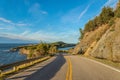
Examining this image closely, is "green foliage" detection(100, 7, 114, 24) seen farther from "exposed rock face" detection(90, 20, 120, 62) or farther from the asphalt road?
the asphalt road

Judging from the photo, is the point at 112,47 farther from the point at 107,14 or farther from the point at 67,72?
the point at 107,14

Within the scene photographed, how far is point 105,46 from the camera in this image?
99.9 ft

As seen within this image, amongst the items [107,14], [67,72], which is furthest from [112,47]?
[107,14]

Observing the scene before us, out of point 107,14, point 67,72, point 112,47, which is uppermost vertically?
point 107,14

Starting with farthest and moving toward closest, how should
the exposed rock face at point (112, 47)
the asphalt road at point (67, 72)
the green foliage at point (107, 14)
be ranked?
the green foliage at point (107, 14) < the exposed rock face at point (112, 47) < the asphalt road at point (67, 72)

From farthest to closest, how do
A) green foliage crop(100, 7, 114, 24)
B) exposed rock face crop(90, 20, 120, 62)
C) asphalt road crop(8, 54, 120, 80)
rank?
green foliage crop(100, 7, 114, 24), exposed rock face crop(90, 20, 120, 62), asphalt road crop(8, 54, 120, 80)

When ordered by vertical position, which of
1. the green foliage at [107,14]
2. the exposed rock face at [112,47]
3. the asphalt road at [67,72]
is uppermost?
the green foliage at [107,14]

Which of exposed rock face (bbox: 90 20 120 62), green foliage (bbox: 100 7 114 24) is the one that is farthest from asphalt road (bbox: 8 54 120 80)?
green foliage (bbox: 100 7 114 24)

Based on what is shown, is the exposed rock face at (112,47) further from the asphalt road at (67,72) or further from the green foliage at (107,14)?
the green foliage at (107,14)

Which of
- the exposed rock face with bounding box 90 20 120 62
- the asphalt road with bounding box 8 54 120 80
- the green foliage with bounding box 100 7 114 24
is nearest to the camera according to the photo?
the asphalt road with bounding box 8 54 120 80

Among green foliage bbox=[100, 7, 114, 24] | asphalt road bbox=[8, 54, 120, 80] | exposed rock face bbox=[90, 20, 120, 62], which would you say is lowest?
asphalt road bbox=[8, 54, 120, 80]

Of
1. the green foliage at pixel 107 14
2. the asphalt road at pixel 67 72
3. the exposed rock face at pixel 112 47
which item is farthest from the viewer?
the green foliage at pixel 107 14

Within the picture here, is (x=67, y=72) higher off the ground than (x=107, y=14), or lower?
lower

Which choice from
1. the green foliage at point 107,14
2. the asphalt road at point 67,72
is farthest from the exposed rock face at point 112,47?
the green foliage at point 107,14
